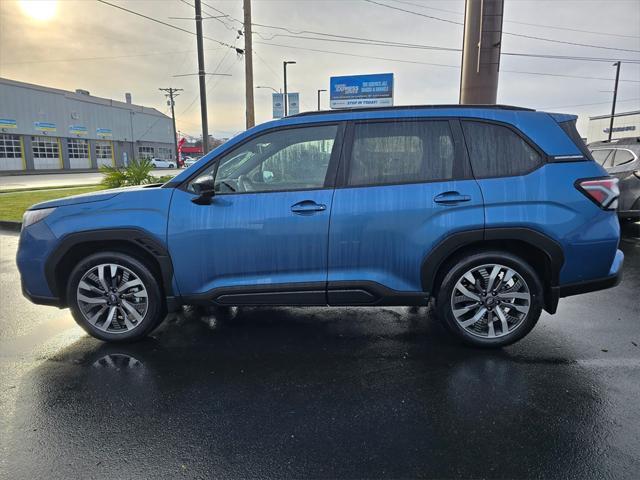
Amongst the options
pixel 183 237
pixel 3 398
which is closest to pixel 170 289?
pixel 183 237

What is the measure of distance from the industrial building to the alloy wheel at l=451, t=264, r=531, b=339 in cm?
5733

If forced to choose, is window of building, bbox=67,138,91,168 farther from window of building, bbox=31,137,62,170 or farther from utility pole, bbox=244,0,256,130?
utility pole, bbox=244,0,256,130

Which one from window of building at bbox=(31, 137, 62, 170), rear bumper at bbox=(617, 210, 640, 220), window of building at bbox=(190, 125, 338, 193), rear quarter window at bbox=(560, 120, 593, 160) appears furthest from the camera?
window of building at bbox=(31, 137, 62, 170)

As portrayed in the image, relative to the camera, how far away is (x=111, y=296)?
3.52 m

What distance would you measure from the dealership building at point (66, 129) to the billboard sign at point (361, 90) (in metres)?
20.9

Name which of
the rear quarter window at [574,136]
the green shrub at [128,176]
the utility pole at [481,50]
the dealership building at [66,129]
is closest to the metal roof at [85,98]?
the dealership building at [66,129]

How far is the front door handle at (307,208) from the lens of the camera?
10.6 feet

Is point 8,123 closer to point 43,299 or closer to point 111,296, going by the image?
point 43,299

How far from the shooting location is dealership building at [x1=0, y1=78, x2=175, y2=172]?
131ft

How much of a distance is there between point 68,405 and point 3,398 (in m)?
0.50

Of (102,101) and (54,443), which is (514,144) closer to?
(54,443)

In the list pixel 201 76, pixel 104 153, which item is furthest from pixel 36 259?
pixel 104 153

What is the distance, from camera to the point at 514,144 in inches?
129

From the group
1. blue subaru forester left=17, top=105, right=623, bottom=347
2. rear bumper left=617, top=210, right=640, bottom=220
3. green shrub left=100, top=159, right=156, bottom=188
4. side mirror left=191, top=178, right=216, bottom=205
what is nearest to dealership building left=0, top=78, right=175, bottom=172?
green shrub left=100, top=159, right=156, bottom=188
